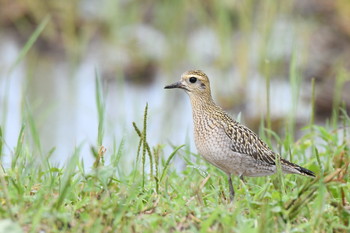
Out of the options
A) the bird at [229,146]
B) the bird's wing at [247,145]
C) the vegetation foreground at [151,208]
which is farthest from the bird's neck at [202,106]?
the vegetation foreground at [151,208]

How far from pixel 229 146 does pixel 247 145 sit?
0.61 feet

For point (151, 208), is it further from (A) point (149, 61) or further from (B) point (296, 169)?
(A) point (149, 61)

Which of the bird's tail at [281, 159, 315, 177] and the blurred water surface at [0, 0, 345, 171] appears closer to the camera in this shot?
the bird's tail at [281, 159, 315, 177]

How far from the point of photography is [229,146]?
6145 millimetres

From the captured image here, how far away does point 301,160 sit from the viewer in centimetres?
689

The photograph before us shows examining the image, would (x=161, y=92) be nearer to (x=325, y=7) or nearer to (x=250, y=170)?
(x=325, y=7)

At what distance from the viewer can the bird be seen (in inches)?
237

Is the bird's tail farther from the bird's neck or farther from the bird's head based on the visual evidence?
the bird's head

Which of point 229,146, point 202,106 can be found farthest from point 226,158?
point 202,106

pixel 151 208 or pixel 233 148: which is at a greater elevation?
pixel 233 148

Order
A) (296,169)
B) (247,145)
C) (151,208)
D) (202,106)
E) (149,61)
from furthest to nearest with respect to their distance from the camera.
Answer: (149,61)
(202,106)
(247,145)
(296,169)
(151,208)

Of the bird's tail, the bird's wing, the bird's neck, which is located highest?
the bird's neck

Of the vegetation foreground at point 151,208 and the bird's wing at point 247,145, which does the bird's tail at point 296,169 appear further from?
the vegetation foreground at point 151,208

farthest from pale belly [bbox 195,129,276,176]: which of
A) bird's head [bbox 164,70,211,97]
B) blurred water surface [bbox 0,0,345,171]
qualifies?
blurred water surface [bbox 0,0,345,171]
